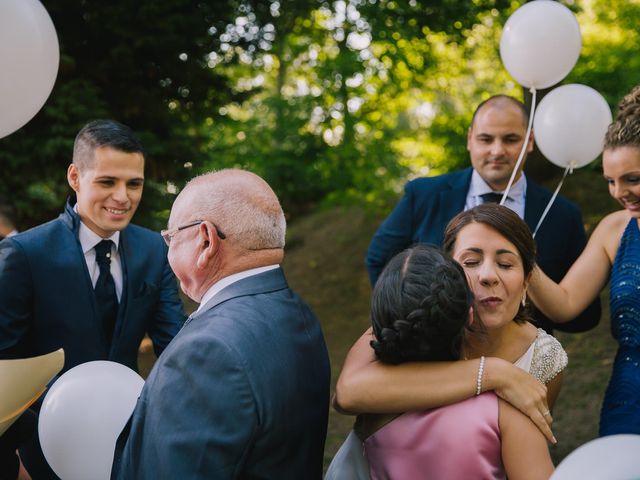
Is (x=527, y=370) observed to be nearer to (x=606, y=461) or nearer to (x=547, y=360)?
(x=547, y=360)

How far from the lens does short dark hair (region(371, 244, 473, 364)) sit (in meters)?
1.88

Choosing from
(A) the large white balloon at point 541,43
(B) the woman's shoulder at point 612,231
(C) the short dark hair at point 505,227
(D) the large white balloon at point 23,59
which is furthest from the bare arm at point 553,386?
(D) the large white balloon at point 23,59

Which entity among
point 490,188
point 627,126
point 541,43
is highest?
point 541,43

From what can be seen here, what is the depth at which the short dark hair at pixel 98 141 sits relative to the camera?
3.04m

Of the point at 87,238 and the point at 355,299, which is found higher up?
the point at 87,238

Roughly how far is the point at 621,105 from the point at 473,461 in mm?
1815

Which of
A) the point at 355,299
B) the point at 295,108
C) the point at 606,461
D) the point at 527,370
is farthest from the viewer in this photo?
the point at 355,299

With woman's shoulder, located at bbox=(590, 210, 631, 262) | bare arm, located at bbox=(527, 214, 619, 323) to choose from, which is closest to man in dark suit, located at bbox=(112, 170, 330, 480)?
bare arm, located at bbox=(527, 214, 619, 323)

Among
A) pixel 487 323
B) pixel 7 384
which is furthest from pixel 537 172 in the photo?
pixel 7 384

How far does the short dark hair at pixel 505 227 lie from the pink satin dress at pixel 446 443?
66cm

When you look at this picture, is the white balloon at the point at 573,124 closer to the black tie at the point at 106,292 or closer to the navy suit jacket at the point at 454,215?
the navy suit jacket at the point at 454,215

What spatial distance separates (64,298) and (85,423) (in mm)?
706

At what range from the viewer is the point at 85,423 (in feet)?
7.70

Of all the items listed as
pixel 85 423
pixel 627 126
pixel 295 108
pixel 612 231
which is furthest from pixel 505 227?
pixel 295 108
